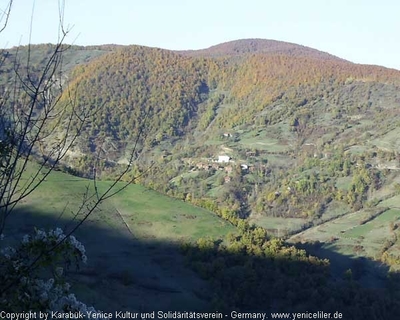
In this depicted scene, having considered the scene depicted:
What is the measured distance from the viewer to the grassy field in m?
17.7

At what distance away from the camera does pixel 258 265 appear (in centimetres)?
2192

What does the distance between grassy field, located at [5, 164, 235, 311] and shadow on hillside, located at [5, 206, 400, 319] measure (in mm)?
40

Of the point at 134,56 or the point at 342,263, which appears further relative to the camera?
the point at 134,56


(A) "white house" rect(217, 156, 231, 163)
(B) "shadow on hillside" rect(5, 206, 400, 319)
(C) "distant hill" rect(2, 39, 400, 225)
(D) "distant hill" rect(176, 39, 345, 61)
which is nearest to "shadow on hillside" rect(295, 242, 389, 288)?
(B) "shadow on hillside" rect(5, 206, 400, 319)

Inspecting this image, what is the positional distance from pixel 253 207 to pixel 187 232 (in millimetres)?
28074

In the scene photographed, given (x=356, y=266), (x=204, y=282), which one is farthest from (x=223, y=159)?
(x=204, y=282)

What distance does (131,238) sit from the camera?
24609 mm

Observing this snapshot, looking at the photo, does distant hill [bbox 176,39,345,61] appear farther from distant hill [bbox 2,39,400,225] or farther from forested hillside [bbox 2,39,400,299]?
forested hillside [bbox 2,39,400,299]

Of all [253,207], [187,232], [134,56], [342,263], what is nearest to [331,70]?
[134,56]

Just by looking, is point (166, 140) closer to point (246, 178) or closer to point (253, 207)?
point (246, 178)

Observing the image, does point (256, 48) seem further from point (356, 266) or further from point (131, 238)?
point (131, 238)

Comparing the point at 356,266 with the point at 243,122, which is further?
the point at 243,122

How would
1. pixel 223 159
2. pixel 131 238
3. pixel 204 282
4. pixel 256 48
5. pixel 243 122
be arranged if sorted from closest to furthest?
pixel 204 282, pixel 131 238, pixel 223 159, pixel 243 122, pixel 256 48

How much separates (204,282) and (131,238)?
5407 millimetres
